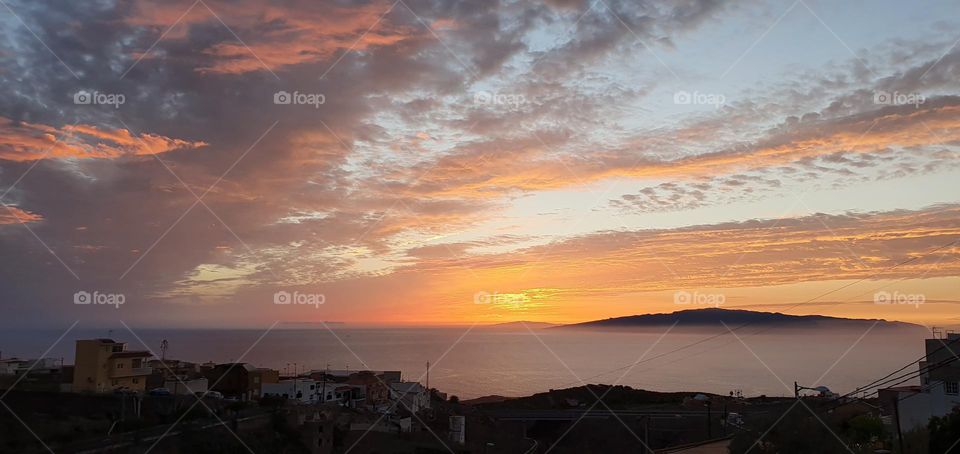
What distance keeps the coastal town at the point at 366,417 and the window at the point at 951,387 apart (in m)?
0.03

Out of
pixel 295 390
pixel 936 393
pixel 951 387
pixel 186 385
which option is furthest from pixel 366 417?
pixel 951 387

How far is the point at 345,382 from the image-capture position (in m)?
46.7

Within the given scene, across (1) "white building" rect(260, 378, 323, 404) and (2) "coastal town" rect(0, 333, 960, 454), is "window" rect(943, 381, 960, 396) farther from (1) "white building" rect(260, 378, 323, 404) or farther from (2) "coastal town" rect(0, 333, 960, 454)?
(1) "white building" rect(260, 378, 323, 404)

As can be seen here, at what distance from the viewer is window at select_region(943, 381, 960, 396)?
20.7 meters

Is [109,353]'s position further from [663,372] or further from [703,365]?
[703,365]

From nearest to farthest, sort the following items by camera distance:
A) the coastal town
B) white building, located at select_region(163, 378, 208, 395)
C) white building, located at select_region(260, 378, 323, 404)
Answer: the coastal town < white building, located at select_region(163, 378, 208, 395) < white building, located at select_region(260, 378, 323, 404)

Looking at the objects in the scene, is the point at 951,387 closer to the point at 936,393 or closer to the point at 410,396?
the point at 936,393

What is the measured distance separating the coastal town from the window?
32 millimetres

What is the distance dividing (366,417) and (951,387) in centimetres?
2388

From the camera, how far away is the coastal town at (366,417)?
17.3m

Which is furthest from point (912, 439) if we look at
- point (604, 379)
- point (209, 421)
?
point (604, 379)

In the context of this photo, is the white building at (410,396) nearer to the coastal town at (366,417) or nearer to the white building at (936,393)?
the coastal town at (366,417)

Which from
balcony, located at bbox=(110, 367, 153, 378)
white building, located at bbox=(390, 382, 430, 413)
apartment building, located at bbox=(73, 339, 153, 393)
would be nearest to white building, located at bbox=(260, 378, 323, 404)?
white building, located at bbox=(390, 382, 430, 413)

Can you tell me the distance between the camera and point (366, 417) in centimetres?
3331
